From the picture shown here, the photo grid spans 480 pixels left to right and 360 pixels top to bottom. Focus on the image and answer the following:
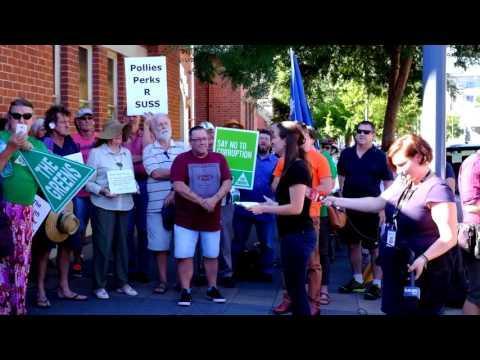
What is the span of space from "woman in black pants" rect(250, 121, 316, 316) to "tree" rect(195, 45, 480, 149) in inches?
192

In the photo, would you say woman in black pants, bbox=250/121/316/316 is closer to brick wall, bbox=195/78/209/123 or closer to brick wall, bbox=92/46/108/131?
brick wall, bbox=92/46/108/131

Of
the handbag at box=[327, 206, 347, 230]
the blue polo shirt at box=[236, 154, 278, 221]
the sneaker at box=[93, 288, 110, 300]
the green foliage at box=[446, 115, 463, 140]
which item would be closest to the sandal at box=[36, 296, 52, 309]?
the sneaker at box=[93, 288, 110, 300]

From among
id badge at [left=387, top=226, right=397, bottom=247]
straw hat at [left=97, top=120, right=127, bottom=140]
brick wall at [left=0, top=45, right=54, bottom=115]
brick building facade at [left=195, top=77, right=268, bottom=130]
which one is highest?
brick building facade at [left=195, top=77, right=268, bottom=130]

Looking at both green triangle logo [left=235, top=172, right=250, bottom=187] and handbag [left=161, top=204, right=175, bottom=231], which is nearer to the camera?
handbag [left=161, top=204, right=175, bottom=231]

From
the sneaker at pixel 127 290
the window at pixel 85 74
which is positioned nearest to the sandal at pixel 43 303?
the sneaker at pixel 127 290

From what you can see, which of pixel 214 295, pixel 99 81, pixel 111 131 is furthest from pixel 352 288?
pixel 99 81

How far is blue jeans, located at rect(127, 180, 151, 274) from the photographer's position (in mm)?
7953

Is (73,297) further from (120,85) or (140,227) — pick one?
(120,85)

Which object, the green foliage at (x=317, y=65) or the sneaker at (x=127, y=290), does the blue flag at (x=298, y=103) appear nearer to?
the green foliage at (x=317, y=65)

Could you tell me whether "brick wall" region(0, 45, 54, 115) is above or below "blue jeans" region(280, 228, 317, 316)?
above

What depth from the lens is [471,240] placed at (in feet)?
16.9

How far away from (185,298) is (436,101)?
123 inches

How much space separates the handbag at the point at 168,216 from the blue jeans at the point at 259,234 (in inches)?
43.1
